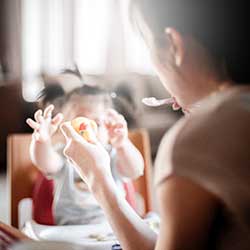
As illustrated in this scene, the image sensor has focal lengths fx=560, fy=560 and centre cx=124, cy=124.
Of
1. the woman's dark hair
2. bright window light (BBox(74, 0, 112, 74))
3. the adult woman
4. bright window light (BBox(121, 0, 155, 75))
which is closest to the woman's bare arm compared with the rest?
the adult woman

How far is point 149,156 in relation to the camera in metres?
0.84

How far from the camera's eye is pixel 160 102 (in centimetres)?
69

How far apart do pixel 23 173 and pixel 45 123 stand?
22 centimetres

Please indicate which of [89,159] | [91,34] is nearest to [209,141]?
[89,159]

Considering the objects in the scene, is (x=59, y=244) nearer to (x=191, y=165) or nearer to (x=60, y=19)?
(x=191, y=165)

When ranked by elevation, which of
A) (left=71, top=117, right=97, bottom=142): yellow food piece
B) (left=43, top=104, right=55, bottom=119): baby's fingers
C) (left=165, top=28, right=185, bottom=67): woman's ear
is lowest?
(left=71, top=117, right=97, bottom=142): yellow food piece

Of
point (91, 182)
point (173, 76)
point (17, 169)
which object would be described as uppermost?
point (173, 76)

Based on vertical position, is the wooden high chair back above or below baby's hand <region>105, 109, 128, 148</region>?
below

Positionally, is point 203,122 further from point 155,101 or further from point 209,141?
point 155,101

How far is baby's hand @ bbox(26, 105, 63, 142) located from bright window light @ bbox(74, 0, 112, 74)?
0.10 meters

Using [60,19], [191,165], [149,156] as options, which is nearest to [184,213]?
[191,165]

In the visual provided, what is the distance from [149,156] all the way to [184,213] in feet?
1.21

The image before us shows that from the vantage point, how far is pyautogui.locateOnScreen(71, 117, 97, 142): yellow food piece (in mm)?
669

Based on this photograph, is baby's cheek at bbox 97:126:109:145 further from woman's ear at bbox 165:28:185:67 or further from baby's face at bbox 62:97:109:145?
woman's ear at bbox 165:28:185:67
